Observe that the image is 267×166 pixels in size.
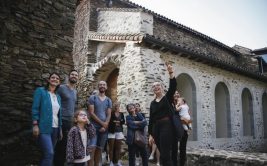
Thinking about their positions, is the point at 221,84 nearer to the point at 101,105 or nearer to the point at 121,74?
the point at 121,74

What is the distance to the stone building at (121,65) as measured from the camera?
15.5 feet

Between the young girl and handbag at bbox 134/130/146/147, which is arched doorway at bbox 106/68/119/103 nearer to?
the young girl

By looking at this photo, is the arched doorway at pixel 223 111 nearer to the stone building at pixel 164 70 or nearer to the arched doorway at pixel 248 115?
the stone building at pixel 164 70

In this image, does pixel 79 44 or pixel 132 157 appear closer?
pixel 132 157

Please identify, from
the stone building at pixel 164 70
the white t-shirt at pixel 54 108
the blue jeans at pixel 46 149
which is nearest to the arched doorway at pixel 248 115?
the stone building at pixel 164 70

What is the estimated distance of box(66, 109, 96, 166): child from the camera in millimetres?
3709

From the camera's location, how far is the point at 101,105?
478 centimetres

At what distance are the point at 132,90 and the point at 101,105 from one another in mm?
4250

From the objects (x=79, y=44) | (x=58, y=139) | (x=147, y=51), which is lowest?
(x=58, y=139)

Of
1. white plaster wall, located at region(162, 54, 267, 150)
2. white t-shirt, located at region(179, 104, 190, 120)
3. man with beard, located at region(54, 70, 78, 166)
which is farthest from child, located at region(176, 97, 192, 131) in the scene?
white plaster wall, located at region(162, 54, 267, 150)

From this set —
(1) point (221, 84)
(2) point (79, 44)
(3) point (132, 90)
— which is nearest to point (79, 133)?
(3) point (132, 90)

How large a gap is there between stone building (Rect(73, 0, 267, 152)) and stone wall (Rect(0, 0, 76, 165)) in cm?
379

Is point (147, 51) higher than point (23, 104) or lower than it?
higher

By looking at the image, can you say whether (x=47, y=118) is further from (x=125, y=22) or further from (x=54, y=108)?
(x=125, y=22)
